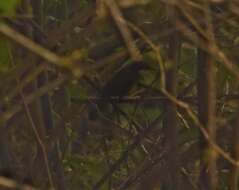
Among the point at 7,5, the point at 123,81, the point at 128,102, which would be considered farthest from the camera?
the point at 128,102

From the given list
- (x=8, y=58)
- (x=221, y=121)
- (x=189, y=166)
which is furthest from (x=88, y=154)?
(x=8, y=58)

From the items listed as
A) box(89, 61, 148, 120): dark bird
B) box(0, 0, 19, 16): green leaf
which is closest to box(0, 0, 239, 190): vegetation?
box(89, 61, 148, 120): dark bird

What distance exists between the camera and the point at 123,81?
2.04m

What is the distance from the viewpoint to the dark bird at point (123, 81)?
2.02 m

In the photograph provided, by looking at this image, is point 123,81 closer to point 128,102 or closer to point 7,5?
point 128,102

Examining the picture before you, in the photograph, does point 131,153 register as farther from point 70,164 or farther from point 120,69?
point 120,69

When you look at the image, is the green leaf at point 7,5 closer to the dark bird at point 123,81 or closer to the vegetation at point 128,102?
the vegetation at point 128,102

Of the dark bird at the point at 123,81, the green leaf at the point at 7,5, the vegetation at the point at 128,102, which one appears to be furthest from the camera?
the dark bird at the point at 123,81

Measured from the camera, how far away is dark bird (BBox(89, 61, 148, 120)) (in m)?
2.02

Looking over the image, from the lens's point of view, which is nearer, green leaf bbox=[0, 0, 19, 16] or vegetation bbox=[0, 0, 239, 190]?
green leaf bbox=[0, 0, 19, 16]

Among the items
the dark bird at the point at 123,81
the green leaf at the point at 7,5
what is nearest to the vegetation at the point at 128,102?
the dark bird at the point at 123,81

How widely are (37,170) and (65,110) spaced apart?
318mm

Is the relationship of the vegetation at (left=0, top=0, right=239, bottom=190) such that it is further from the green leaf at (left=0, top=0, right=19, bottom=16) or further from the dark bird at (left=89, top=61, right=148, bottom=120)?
the green leaf at (left=0, top=0, right=19, bottom=16)

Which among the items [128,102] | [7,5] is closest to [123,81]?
[128,102]
